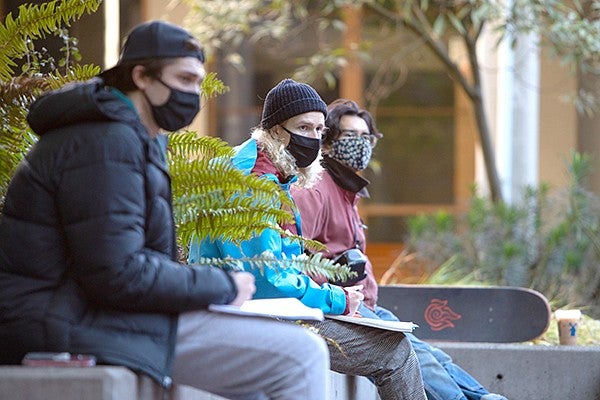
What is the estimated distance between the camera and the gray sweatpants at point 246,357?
3.51m

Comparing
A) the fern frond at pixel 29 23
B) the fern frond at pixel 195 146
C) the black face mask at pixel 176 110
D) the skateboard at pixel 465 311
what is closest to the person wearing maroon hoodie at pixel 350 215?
the fern frond at pixel 195 146

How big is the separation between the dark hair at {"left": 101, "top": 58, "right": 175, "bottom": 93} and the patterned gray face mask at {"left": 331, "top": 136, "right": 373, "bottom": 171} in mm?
2269

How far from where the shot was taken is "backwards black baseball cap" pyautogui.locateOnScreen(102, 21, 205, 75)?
358 cm

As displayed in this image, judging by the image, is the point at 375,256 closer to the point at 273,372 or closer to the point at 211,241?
the point at 211,241

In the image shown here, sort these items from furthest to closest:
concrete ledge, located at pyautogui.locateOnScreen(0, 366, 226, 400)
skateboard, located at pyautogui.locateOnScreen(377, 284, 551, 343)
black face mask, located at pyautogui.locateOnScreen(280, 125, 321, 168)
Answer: skateboard, located at pyautogui.locateOnScreen(377, 284, 551, 343)
black face mask, located at pyautogui.locateOnScreen(280, 125, 321, 168)
concrete ledge, located at pyautogui.locateOnScreen(0, 366, 226, 400)

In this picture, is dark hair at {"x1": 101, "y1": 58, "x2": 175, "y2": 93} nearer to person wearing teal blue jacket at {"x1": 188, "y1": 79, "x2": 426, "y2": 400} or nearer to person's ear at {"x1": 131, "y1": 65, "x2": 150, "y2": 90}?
person's ear at {"x1": 131, "y1": 65, "x2": 150, "y2": 90}

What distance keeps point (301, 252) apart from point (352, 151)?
1085 mm

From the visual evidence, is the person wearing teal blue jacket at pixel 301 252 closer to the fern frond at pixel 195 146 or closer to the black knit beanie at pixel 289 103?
the black knit beanie at pixel 289 103

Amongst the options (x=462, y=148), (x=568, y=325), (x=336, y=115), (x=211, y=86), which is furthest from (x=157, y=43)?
(x=462, y=148)

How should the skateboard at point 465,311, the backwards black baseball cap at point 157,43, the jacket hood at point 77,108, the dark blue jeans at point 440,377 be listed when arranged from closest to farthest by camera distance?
the jacket hood at point 77,108 → the backwards black baseball cap at point 157,43 → the dark blue jeans at point 440,377 → the skateboard at point 465,311

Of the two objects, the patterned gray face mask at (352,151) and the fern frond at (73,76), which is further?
the patterned gray face mask at (352,151)

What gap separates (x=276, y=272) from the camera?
14.8 feet

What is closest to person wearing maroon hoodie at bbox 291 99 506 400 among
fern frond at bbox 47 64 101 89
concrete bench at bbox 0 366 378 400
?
fern frond at bbox 47 64 101 89

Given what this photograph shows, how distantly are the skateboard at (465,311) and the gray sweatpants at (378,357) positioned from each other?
1.75m
